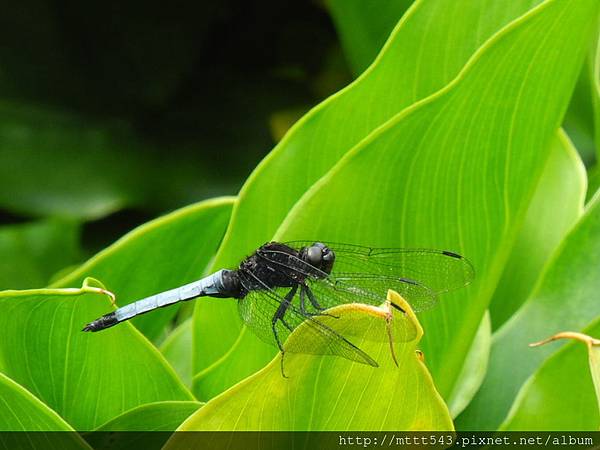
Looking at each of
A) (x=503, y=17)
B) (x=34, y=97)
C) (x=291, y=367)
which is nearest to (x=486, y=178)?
(x=503, y=17)

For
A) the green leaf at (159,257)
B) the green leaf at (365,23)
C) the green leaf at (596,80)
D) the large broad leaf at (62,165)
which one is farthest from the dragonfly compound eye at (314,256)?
the large broad leaf at (62,165)

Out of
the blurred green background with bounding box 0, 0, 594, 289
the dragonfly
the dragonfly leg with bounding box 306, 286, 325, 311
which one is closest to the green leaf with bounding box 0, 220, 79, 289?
the blurred green background with bounding box 0, 0, 594, 289

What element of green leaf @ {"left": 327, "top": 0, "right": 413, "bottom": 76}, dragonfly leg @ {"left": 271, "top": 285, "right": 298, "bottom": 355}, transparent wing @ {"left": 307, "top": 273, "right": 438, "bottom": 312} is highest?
green leaf @ {"left": 327, "top": 0, "right": 413, "bottom": 76}

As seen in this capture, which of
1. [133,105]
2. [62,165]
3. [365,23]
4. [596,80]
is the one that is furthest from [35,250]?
[596,80]

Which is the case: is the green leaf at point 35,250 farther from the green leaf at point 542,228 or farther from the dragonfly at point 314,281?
the green leaf at point 542,228

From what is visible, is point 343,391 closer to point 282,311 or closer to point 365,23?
point 282,311

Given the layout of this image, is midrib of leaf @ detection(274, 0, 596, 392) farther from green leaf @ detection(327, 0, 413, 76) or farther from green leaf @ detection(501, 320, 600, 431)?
green leaf @ detection(327, 0, 413, 76)

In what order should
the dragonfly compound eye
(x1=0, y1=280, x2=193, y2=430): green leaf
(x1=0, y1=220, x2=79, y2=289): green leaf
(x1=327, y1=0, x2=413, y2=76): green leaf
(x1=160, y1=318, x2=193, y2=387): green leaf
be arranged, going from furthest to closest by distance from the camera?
(x1=0, y1=220, x2=79, y2=289): green leaf < (x1=327, y1=0, x2=413, y2=76): green leaf < (x1=160, y1=318, x2=193, y2=387): green leaf < the dragonfly compound eye < (x1=0, y1=280, x2=193, y2=430): green leaf
